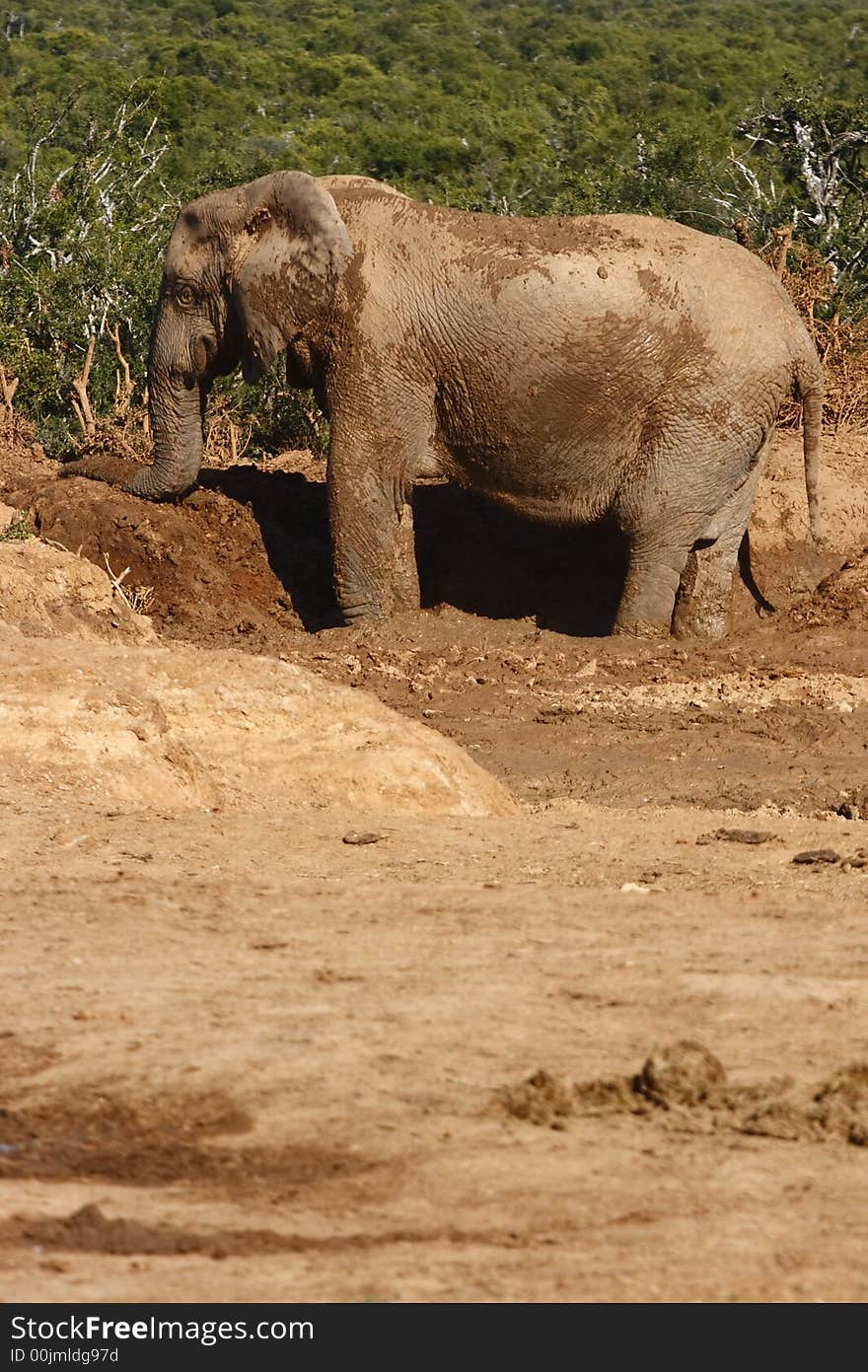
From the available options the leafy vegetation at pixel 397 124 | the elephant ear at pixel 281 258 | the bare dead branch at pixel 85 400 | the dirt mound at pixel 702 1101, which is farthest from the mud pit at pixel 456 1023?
the leafy vegetation at pixel 397 124

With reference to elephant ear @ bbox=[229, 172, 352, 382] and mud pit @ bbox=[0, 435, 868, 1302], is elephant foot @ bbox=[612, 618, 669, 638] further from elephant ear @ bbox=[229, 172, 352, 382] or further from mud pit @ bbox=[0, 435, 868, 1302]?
elephant ear @ bbox=[229, 172, 352, 382]

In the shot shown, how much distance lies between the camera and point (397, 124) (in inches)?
1417

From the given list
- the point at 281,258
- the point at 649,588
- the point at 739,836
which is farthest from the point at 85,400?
the point at 739,836

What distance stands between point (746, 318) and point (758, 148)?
21.6 m

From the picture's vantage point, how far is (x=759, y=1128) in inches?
168

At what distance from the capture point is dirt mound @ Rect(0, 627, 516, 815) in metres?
7.41

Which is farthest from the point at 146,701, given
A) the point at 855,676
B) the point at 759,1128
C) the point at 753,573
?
the point at 753,573

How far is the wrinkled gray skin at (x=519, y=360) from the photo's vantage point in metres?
11.2

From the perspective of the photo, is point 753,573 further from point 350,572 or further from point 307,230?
point 307,230

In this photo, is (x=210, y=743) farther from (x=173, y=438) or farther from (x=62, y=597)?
(x=173, y=438)

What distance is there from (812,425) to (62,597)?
4533 mm

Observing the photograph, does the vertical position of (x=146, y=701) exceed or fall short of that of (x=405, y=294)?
it falls short

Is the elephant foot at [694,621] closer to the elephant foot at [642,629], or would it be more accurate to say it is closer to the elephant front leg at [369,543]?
the elephant foot at [642,629]

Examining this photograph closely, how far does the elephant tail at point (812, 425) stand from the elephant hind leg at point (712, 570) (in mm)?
396
